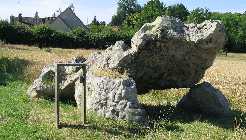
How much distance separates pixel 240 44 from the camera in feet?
384

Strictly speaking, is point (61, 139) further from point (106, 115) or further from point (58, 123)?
point (106, 115)

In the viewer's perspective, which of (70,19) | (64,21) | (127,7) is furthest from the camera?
(127,7)

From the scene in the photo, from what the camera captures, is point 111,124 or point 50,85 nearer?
point 111,124

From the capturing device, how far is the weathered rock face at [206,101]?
720 inches

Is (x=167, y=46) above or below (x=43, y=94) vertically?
above

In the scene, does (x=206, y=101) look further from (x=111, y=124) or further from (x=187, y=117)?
(x=111, y=124)

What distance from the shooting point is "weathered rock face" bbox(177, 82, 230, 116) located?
1830cm

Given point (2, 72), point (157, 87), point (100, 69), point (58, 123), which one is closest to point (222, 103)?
point (157, 87)

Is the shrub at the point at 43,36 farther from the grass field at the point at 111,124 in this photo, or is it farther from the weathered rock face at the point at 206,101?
the weathered rock face at the point at 206,101

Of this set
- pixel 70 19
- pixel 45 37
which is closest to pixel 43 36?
pixel 45 37

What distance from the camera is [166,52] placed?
18188 millimetres

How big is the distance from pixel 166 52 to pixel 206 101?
214cm

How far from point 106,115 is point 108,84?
3.02 feet

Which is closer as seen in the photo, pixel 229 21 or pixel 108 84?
pixel 108 84
